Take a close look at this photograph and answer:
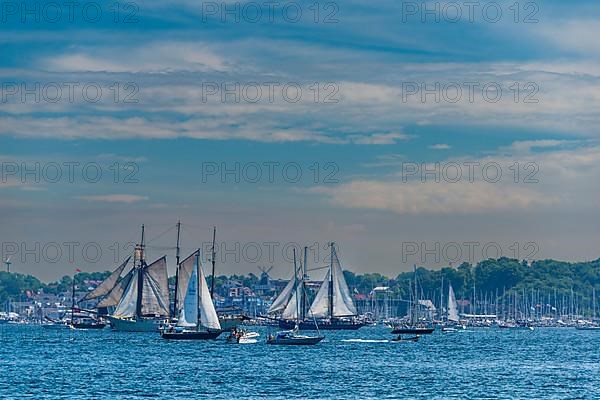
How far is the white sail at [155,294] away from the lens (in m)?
193

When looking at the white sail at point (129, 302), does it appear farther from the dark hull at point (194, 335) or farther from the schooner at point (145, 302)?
the dark hull at point (194, 335)

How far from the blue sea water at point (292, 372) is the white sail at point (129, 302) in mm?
47747

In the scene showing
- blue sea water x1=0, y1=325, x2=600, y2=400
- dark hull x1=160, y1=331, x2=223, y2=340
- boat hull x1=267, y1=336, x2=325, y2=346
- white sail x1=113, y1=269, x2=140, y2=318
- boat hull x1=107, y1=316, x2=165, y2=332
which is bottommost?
blue sea water x1=0, y1=325, x2=600, y2=400

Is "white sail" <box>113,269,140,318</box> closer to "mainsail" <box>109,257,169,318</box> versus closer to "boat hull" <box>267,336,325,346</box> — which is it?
"mainsail" <box>109,257,169,318</box>

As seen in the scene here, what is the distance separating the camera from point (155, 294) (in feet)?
636

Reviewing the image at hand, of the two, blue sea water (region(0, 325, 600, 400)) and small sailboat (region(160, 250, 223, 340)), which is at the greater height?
small sailboat (region(160, 250, 223, 340))

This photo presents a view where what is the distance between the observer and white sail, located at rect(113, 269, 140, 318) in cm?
19488

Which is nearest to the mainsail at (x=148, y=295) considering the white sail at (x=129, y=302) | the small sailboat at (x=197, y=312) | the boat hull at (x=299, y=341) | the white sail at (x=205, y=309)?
the white sail at (x=129, y=302)

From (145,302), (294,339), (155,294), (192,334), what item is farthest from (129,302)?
(294,339)

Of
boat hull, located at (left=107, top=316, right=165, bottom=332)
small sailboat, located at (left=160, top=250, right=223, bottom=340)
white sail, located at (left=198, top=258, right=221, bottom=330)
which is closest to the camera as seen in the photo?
small sailboat, located at (left=160, top=250, right=223, bottom=340)

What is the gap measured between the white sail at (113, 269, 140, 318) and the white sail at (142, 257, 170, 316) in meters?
1.66

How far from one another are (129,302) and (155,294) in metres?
4.75

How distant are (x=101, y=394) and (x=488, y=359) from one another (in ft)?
180

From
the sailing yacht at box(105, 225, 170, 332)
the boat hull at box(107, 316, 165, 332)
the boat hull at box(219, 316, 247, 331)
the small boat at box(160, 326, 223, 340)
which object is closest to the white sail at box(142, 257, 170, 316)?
the sailing yacht at box(105, 225, 170, 332)
